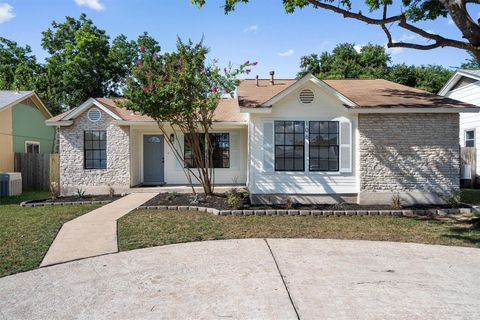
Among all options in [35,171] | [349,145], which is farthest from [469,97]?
[35,171]

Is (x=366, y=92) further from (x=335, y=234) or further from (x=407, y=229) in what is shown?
(x=335, y=234)

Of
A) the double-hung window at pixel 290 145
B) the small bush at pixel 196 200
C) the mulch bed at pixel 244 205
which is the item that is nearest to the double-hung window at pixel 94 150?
the mulch bed at pixel 244 205

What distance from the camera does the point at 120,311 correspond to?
3777 millimetres

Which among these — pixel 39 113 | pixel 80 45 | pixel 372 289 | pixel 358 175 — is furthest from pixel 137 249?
pixel 80 45

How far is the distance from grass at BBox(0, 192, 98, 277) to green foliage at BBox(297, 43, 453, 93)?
28137mm

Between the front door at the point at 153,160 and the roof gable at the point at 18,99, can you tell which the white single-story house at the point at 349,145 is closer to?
the front door at the point at 153,160

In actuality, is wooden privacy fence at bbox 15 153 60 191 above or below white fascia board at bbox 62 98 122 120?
below

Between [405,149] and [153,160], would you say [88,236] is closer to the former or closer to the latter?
[153,160]

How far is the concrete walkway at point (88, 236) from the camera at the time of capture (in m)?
5.88

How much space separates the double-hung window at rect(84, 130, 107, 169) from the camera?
13.8 metres

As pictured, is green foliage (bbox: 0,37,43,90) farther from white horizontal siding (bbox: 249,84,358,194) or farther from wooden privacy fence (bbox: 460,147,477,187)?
wooden privacy fence (bbox: 460,147,477,187)

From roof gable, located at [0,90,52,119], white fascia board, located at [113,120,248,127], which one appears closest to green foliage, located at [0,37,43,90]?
roof gable, located at [0,90,52,119]

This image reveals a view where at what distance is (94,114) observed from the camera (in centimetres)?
1370

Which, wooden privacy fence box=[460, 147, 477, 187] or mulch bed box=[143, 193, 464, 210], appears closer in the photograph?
mulch bed box=[143, 193, 464, 210]
